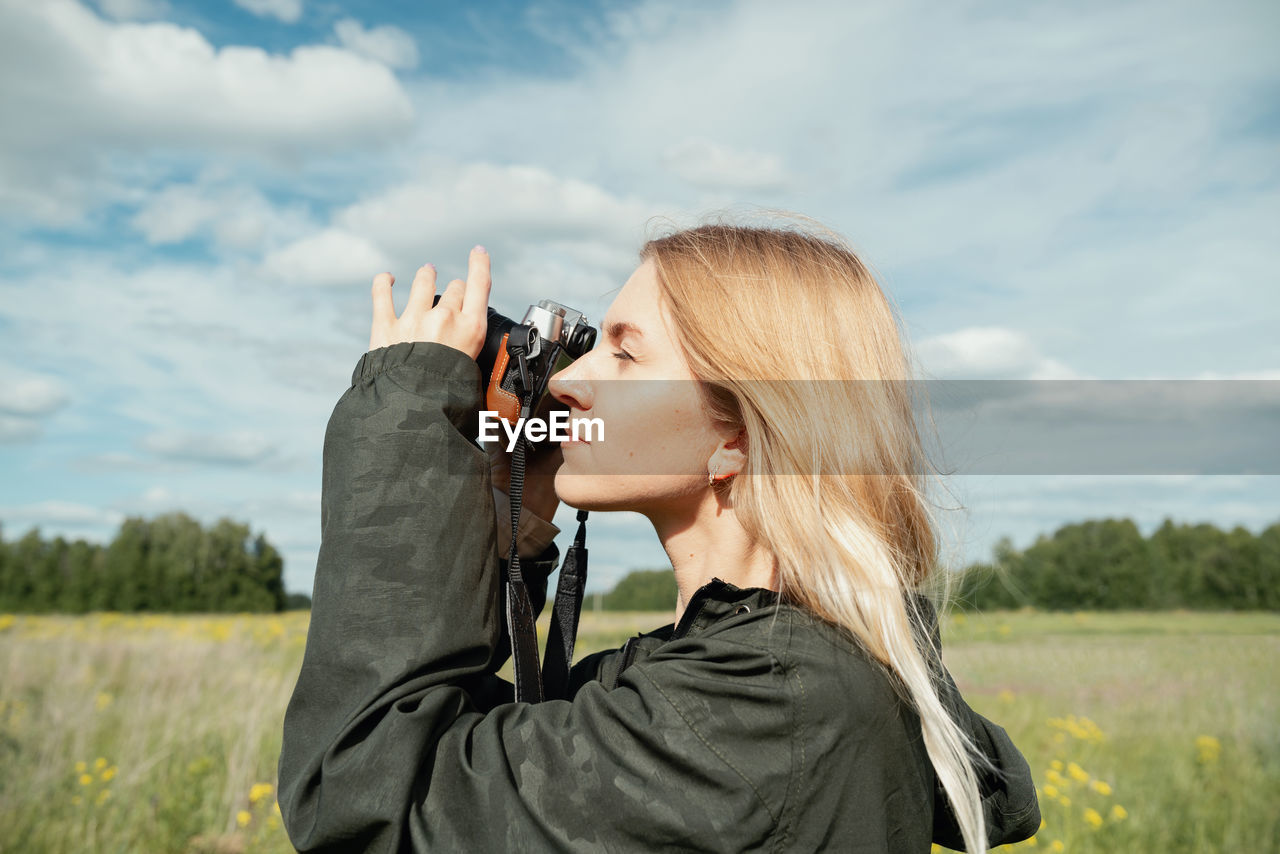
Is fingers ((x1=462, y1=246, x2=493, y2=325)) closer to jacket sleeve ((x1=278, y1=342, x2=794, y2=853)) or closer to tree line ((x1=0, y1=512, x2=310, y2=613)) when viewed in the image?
jacket sleeve ((x1=278, y1=342, x2=794, y2=853))

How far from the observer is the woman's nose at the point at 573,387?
1728 mm

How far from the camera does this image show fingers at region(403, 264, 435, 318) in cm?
155

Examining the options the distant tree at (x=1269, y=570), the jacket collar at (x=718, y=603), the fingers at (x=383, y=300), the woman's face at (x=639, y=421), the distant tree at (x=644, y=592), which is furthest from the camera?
the distant tree at (x=1269, y=570)

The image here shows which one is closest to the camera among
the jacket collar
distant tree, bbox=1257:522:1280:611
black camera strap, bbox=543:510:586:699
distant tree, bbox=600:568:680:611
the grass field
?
the jacket collar

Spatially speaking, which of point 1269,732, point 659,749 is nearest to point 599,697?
point 659,749

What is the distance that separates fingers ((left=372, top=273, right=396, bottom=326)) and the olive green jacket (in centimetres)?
14

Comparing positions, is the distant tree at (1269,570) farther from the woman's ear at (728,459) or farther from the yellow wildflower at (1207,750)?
the woman's ear at (728,459)

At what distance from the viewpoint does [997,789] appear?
172 centimetres

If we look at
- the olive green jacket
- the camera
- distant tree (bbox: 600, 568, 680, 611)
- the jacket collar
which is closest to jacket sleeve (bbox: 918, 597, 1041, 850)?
the olive green jacket

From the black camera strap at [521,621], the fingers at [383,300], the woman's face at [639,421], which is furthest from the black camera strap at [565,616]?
the fingers at [383,300]

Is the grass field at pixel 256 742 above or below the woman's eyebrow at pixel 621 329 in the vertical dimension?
below

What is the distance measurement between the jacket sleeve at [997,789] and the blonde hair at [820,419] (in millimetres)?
59

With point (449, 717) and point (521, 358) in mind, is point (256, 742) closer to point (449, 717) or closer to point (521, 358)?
point (521, 358)

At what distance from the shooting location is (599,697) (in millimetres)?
1258
